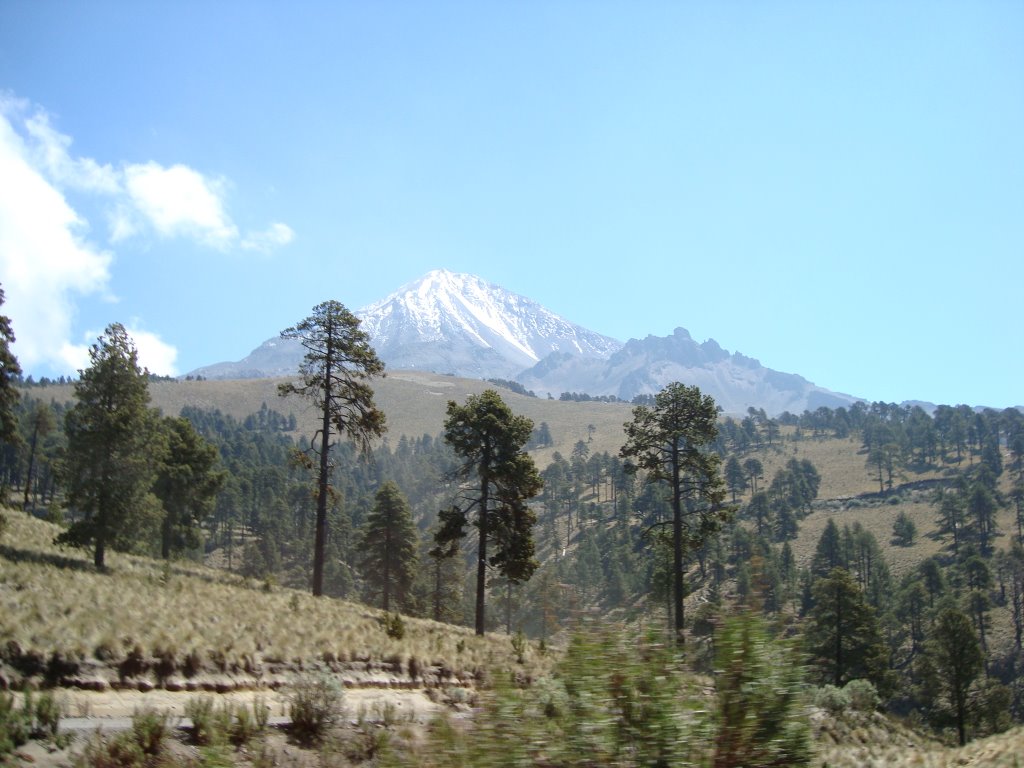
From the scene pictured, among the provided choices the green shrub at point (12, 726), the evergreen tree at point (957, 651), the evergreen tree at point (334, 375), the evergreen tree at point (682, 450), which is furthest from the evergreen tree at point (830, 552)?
the green shrub at point (12, 726)

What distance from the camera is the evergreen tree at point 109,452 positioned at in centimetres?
2139

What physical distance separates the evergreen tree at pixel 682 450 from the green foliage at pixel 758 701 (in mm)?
19375

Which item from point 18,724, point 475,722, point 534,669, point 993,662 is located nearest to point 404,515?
point 534,669

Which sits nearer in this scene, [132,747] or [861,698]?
[132,747]

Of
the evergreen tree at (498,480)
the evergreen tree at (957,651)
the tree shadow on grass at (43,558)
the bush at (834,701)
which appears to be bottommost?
the evergreen tree at (957,651)

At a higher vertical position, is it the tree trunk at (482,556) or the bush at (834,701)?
the tree trunk at (482,556)

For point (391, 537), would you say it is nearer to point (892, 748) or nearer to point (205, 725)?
point (892, 748)

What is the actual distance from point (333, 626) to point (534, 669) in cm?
573

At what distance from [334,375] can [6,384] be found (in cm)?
1167

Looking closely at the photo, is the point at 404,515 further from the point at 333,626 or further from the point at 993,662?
the point at 993,662

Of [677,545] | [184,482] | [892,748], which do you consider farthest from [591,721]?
[184,482]

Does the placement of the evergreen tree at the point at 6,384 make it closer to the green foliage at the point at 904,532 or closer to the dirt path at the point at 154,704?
the dirt path at the point at 154,704

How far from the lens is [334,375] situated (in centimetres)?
2762

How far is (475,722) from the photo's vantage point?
5402mm
